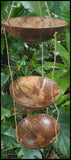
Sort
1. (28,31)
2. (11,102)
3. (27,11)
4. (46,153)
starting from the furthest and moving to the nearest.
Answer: (46,153) < (27,11) < (11,102) < (28,31)

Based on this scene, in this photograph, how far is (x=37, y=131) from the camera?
1.15 metres

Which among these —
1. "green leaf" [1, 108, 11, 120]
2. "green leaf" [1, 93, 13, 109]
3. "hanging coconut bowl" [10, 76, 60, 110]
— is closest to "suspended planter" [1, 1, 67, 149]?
"hanging coconut bowl" [10, 76, 60, 110]

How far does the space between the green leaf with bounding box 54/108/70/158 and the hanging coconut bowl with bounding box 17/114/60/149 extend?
438mm

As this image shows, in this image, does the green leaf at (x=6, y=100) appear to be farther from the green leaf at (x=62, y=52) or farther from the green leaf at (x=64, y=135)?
the green leaf at (x=62, y=52)

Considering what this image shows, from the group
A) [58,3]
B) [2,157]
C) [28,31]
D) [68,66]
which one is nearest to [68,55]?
[68,66]

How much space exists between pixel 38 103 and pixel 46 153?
127 cm

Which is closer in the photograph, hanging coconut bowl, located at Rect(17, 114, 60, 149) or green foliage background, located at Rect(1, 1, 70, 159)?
hanging coconut bowl, located at Rect(17, 114, 60, 149)

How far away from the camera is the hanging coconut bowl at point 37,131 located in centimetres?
107

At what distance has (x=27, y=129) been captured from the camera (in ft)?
3.75

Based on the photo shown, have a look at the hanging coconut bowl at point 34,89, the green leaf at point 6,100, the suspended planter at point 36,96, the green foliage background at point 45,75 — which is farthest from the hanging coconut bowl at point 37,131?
the green leaf at point 6,100

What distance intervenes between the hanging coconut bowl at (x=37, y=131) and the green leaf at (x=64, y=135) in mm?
438

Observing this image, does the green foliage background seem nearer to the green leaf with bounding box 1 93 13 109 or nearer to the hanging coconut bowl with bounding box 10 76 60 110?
the green leaf with bounding box 1 93 13 109

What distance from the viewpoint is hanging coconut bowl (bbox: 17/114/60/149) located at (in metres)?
1.07

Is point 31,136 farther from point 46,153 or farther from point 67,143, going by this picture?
point 46,153
